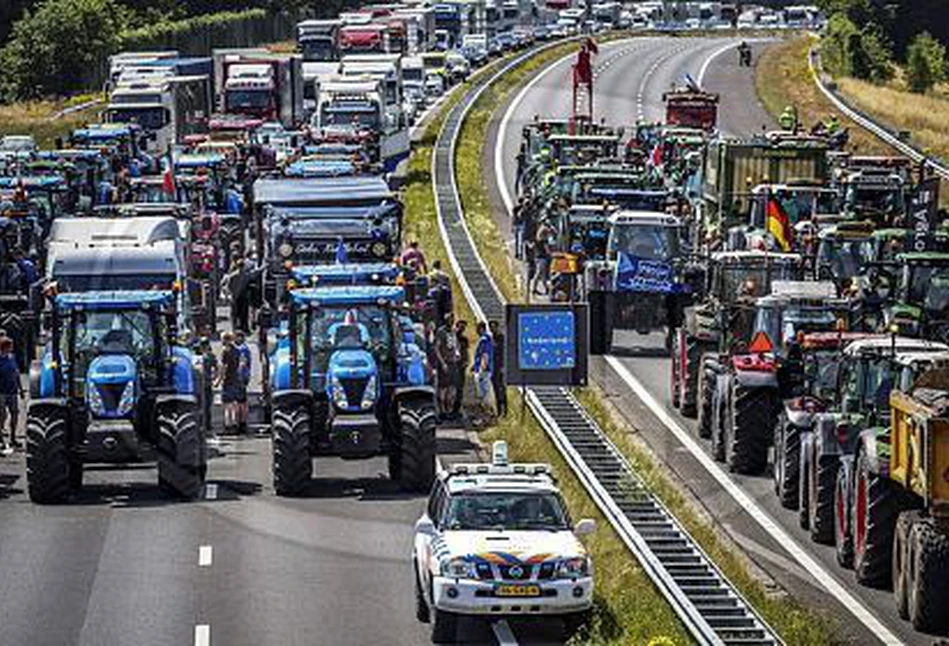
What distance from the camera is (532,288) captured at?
57.1 meters

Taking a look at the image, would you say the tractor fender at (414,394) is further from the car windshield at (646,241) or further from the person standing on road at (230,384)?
the car windshield at (646,241)

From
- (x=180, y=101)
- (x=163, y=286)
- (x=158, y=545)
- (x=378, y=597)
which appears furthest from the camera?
(x=180, y=101)

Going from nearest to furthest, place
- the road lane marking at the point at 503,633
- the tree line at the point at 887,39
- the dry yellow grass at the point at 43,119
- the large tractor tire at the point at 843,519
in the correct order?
the road lane marking at the point at 503,633
the large tractor tire at the point at 843,519
the dry yellow grass at the point at 43,119
the tree line at the point at 887,39

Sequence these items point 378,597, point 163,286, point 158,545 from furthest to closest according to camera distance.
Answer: point 163,286
point 158,545
point 378,597

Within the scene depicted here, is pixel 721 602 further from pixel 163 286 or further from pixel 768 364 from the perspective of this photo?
pixel 163 286

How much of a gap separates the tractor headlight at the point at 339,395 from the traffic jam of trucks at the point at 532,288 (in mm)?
45

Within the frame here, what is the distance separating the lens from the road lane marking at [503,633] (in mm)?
26094

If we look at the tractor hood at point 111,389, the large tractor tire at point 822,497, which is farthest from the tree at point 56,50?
the large tractor tire at point 822,497

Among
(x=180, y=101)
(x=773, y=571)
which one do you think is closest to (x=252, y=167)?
(x=180, y=101)

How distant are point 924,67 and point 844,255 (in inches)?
3305

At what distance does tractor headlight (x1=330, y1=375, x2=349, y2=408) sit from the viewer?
34.7 metres

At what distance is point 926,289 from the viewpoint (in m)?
37.3

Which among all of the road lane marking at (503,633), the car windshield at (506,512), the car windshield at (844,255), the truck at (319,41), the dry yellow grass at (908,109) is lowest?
the dry yellow grass at (908,109)

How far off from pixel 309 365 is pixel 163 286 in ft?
25.4
